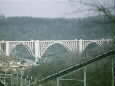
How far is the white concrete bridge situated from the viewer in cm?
195

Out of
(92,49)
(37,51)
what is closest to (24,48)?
(37,51)

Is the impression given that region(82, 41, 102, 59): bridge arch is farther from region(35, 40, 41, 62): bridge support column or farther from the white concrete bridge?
region(35, 40, 41, 62): bridge support column

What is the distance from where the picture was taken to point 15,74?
6.81ft

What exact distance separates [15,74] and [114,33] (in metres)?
1.02

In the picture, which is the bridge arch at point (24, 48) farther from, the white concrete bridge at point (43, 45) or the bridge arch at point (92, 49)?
the bridge arch at point (92, 49)

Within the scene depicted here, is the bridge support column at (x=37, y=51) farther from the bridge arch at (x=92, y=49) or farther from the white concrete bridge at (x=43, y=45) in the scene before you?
the bridge arch at (x=92, y=49)

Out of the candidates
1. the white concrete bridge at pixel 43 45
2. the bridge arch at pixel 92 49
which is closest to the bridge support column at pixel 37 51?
the white concrete bridge at pixel 43 45

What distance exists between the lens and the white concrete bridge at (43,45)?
1950 mm

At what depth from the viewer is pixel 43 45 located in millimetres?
1979

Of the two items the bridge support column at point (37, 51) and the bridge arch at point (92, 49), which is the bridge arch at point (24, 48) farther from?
the bridge arch at point (92, 49)

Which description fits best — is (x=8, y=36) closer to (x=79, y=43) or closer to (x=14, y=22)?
(x=14, y=22)

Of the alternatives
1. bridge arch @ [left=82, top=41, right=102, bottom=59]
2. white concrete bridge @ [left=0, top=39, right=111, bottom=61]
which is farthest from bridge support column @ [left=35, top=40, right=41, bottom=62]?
bridge arch @ [left=82, top=41, right=102, bottom=59]

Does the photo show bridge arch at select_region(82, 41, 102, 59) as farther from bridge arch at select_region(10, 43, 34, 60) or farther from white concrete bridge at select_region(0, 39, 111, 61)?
bridge arch at select_region(10, 43, 34, 60)

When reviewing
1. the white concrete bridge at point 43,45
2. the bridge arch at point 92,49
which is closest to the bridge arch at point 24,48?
the white concrete bridge at point 43,45
